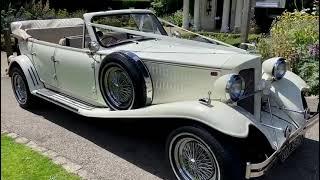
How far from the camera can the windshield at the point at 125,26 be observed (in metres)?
5.09

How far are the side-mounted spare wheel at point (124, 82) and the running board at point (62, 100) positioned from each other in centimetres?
42

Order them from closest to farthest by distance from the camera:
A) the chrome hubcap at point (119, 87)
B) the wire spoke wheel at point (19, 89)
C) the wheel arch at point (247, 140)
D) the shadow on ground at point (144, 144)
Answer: the wheel arch at point (247, 140) → the shadow on ground at point (144, 144) → the chrome hubcap at point (119, 87) → the wire spoke wheel at point (19, 89)

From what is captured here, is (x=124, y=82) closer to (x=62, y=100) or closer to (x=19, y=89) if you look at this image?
(x=62, y=100)

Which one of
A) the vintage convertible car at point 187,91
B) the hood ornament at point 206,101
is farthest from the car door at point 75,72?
the hood ornament at point 206,101

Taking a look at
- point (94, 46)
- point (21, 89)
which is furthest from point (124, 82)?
point (21, 89)

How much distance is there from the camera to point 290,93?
14.9ft

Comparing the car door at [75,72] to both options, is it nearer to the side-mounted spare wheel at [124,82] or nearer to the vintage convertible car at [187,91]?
the vintage convertible car at [187,91]

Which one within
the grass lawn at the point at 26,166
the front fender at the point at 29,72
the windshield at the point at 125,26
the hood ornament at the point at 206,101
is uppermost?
the windshield at the point at 125,26

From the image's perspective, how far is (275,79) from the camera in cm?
464

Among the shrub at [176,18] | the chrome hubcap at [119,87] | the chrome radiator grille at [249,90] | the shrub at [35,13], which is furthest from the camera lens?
the shrub at [176,18]

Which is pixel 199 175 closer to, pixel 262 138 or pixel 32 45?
pixel 262 138

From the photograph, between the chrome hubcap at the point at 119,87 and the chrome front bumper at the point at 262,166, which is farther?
Result: the chrome hubcap at the point at 119,87

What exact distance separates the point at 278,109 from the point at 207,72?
1.11 metres

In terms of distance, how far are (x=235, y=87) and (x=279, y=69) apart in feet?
3.94
